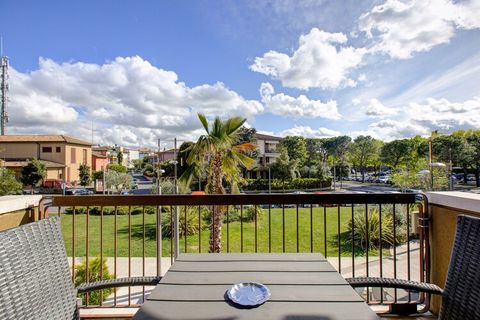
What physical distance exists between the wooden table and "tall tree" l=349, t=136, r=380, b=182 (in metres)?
46.5

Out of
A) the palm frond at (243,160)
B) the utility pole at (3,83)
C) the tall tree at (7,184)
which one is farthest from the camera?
the utility pole at (3,83)

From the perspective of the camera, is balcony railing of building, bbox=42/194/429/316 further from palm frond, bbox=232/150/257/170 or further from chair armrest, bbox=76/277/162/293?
palm frond, bbox=232/150/257/170

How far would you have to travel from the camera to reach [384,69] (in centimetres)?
844

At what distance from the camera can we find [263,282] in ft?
3.83

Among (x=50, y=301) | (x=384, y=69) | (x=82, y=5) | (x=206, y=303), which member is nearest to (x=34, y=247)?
(x=50, y=301)

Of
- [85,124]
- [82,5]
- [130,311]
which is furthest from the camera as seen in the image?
[85,124]

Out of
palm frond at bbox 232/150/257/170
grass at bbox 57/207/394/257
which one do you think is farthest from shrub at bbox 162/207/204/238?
palm frond at bbox 232/150/257/170

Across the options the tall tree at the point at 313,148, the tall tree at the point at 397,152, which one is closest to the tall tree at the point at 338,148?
the tall tree at the point at 313,148

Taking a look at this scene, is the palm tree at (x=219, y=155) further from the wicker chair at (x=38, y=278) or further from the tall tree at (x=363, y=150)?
the tall tree at (x=363, y=150)

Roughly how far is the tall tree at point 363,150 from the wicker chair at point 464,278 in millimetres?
46300

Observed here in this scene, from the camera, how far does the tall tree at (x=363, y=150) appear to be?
44250mm

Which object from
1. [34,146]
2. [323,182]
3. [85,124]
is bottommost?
[323,182]

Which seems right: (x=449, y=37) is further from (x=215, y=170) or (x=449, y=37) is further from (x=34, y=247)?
(x=34, y=247)

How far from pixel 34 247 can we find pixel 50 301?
0.79 feet
